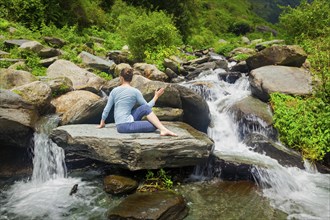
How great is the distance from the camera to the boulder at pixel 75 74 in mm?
12343

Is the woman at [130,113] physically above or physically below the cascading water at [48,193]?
above

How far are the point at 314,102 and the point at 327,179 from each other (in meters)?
3.18

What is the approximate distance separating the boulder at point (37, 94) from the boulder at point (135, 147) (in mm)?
1933

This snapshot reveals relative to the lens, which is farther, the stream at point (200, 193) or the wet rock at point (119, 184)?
the wet rock at point (119, 184)

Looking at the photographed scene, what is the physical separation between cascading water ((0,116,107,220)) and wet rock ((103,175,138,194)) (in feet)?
0.77

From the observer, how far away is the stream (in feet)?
21.7

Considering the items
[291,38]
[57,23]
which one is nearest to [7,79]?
[57,23]

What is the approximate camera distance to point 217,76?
1545 cm

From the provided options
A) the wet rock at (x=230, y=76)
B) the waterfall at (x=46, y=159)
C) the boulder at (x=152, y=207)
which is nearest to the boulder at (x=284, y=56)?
the wet rock at (x=230, y=76)

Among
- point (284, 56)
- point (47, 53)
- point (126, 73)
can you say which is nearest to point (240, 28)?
point (284, 56)

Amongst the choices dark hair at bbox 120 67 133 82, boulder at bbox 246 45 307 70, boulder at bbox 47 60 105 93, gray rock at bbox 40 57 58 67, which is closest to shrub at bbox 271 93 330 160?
boulder at bbox 246 45 307 70

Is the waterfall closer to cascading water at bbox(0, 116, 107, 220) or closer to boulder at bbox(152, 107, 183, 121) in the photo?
cascading water at bbox(0, 116, 107, 220)

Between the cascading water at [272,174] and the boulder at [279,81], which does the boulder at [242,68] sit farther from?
the cascading water at [272,174]

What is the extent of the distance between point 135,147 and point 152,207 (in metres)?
1.52
